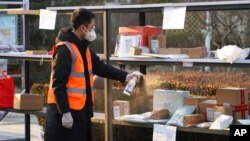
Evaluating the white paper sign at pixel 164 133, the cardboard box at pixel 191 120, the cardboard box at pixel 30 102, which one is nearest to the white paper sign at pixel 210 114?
the cardboard box at pixel 191 120

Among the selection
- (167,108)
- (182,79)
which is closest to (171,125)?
(167,108)

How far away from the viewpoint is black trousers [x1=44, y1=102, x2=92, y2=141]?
5.80 metres

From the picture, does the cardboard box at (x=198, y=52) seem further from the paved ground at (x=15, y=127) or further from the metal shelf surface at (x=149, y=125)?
the paved ground at (x=15, y=127)

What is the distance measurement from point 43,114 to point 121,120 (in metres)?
1.28

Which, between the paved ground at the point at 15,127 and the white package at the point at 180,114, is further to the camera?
the paved ground at the point at 15,127

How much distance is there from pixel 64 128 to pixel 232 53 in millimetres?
1707

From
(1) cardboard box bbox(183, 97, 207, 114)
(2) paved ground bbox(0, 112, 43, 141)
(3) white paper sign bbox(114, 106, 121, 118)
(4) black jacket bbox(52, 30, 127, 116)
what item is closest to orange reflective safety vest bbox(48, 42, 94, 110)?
(4) black jacket bbox(52, 30, 127, 116)

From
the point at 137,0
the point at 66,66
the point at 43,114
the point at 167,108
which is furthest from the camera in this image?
the point at 137,0

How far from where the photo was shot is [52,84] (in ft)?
18.7

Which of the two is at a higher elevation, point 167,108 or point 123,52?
point 123,52

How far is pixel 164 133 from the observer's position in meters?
6.24

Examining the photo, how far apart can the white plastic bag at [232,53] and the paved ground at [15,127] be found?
449 cm

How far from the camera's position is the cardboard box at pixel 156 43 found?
6602 mm

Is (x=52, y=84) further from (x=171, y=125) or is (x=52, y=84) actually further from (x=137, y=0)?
(x=137, y=0)
